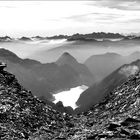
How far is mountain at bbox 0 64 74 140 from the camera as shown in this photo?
34.0 metres

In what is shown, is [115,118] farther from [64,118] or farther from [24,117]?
[64,118]

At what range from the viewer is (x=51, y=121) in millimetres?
41219

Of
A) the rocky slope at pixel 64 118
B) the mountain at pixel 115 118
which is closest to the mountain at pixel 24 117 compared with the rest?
the rocky slope at pixel 64 118

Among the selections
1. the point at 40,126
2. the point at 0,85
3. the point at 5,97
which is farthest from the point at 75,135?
the point at 0,85

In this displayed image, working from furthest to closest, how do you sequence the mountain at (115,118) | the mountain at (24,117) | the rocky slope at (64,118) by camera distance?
the mountain at (24,117) < the rocky slope at (64,118) < the mountain at (115,118)

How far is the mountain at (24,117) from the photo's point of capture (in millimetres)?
34031

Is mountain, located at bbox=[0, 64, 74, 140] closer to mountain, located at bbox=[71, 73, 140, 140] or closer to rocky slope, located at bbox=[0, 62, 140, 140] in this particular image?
rocky slope, located at bbox=[0, 62, 140, 140]

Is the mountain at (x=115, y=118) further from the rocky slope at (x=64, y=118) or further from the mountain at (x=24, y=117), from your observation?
the mountain at (x=24, y=117)

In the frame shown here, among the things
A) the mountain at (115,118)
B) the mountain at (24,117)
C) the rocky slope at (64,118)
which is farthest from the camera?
the mountain at (24,117)

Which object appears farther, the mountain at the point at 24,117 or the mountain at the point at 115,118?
the mountain at the point at 24,117

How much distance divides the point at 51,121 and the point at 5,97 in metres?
5.99

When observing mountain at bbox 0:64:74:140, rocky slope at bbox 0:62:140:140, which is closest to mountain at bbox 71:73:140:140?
rocky slope at bbox 0:62:140:140

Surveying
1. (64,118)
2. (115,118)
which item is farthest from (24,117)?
(115,118)

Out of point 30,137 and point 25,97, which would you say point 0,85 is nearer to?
point 25,97
